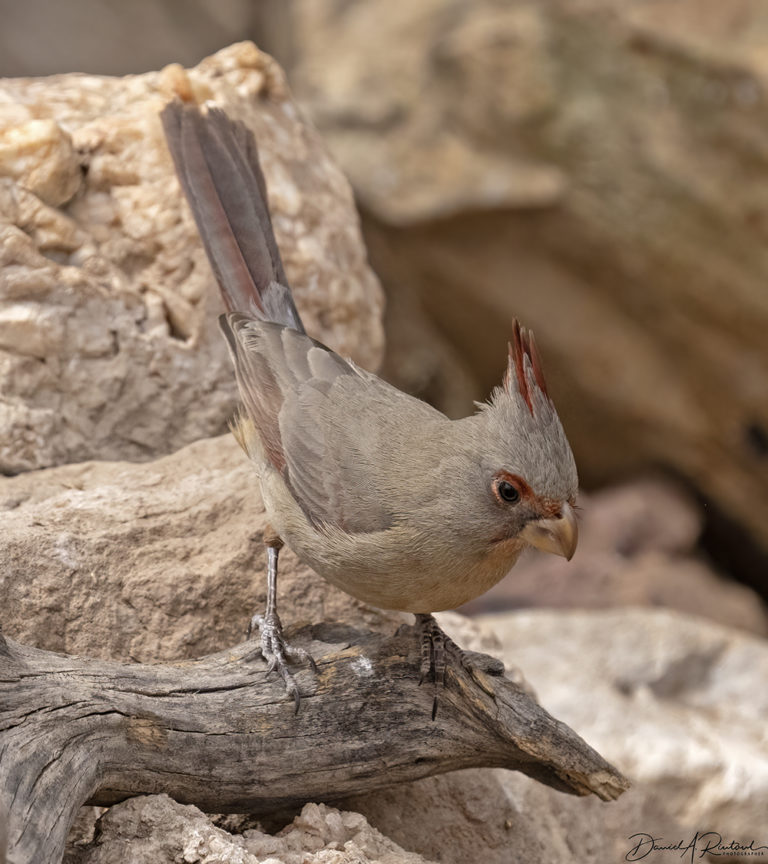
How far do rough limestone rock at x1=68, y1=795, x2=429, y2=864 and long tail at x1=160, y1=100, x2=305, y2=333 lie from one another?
1.58 meters

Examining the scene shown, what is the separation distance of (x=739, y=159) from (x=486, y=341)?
7.39ft

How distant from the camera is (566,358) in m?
7.04

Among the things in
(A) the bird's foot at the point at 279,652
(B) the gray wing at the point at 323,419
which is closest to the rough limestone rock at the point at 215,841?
(A) the bird's foot at the point at 279,652

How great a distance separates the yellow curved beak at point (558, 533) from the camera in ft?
8.04

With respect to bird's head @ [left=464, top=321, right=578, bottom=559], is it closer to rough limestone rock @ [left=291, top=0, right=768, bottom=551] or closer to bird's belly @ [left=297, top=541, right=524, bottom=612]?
bird's belly @ [left=297, top=541, right=524, bottom=612]

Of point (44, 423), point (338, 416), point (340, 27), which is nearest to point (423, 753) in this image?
point (338, 416)

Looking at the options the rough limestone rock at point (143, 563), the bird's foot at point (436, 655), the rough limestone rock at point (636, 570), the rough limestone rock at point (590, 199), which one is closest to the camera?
the bird's foot at point (436, 655)

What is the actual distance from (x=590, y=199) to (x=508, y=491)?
447cm

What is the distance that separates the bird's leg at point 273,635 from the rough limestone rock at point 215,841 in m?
0.32

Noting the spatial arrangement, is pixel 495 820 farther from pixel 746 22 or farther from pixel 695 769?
pixel 746 22

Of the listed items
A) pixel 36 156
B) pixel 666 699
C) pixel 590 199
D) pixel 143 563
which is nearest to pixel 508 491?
pixel 143 563

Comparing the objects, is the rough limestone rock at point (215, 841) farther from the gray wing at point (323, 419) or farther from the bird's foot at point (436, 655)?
the gray wing at point (323, 419)

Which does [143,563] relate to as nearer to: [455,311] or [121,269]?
[121,269]

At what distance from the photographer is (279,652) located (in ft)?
8.69
